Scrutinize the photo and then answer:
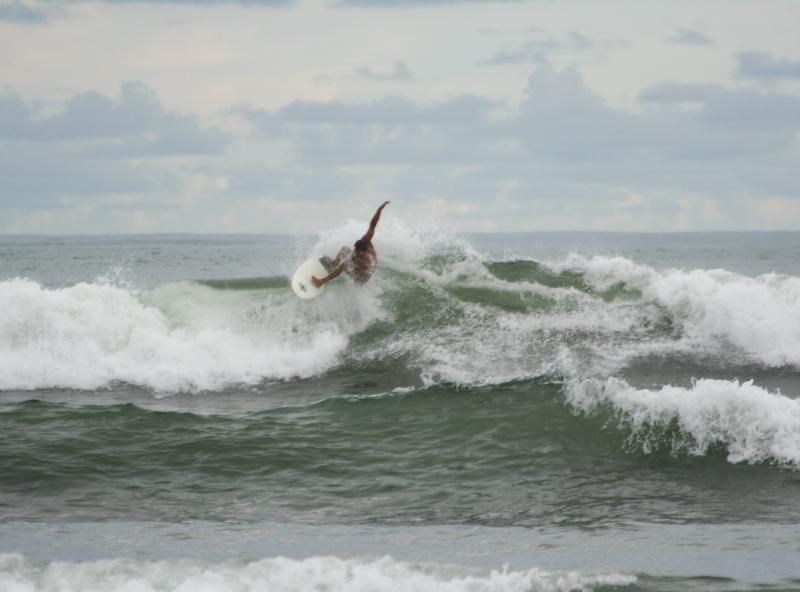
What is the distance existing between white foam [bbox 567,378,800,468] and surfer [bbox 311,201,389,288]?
6833 mm

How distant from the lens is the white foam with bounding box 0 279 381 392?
15.4 metres

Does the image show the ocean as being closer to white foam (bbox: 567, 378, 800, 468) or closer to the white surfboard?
white foam (bbox: 567, 378, 800, 468)

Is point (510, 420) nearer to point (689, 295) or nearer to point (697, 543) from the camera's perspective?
point (697, 543)

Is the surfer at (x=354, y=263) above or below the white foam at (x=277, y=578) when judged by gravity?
above

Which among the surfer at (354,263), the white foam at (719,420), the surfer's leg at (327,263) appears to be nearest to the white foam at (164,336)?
the surfer at (354,263)

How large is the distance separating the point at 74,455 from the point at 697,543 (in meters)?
6.70

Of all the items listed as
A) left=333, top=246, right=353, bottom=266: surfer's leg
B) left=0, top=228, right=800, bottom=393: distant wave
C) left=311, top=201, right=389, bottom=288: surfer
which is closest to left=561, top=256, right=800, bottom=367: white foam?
left=0, top=228, right=800, bottom=393: distant wave

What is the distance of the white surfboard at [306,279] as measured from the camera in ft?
58.2

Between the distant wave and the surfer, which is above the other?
the surfer

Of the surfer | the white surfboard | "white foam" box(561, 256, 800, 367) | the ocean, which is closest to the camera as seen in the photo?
the ocean

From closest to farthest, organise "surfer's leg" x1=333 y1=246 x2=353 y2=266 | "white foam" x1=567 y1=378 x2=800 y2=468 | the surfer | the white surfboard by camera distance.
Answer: "white foam" x1=567 y1=378 x2=800 y2=468
the surfer
the white surfboard
"surfer's leg" x1=333 y1=246 x2=353 y2=266

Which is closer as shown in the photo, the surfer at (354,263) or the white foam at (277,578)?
the white foam at (277,578)

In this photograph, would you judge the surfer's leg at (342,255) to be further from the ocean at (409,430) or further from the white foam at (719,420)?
the white foam at (719,420)

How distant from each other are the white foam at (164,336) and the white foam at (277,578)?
8006mm
